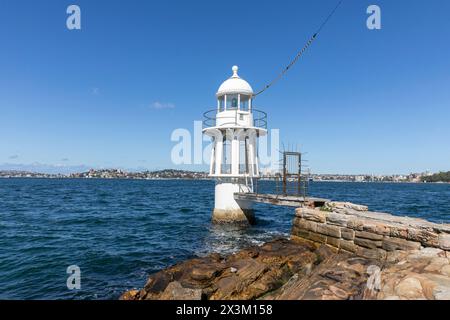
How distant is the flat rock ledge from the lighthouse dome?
448 inches

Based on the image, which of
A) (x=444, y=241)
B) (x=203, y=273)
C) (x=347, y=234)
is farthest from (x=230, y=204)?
(x=444, y=241)

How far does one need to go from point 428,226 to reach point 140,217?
23978 mm

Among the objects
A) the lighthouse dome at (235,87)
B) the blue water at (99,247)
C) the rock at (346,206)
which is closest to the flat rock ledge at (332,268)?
the rock at (346,206)

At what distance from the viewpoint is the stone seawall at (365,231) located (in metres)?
8.96

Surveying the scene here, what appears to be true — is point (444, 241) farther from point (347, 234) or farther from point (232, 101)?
point (232, 101)

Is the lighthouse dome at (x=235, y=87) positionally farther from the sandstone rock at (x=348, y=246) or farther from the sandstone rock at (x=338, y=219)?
the sandstone rock at (x=348, y=246)

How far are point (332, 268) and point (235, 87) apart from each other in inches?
641

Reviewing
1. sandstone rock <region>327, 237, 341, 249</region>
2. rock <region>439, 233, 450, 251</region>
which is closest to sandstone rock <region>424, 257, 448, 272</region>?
rock <region>439, 233, 450, 251</region>

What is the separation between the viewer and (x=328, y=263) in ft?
28.4

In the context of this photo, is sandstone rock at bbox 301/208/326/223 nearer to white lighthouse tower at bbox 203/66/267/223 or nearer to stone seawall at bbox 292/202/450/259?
stone seawall at bbox 292/202/450/259

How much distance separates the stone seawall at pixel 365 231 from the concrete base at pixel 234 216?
24.4 feet

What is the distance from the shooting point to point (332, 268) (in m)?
7.76

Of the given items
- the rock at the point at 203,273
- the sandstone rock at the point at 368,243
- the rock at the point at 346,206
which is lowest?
the rock at the point at 203,273
